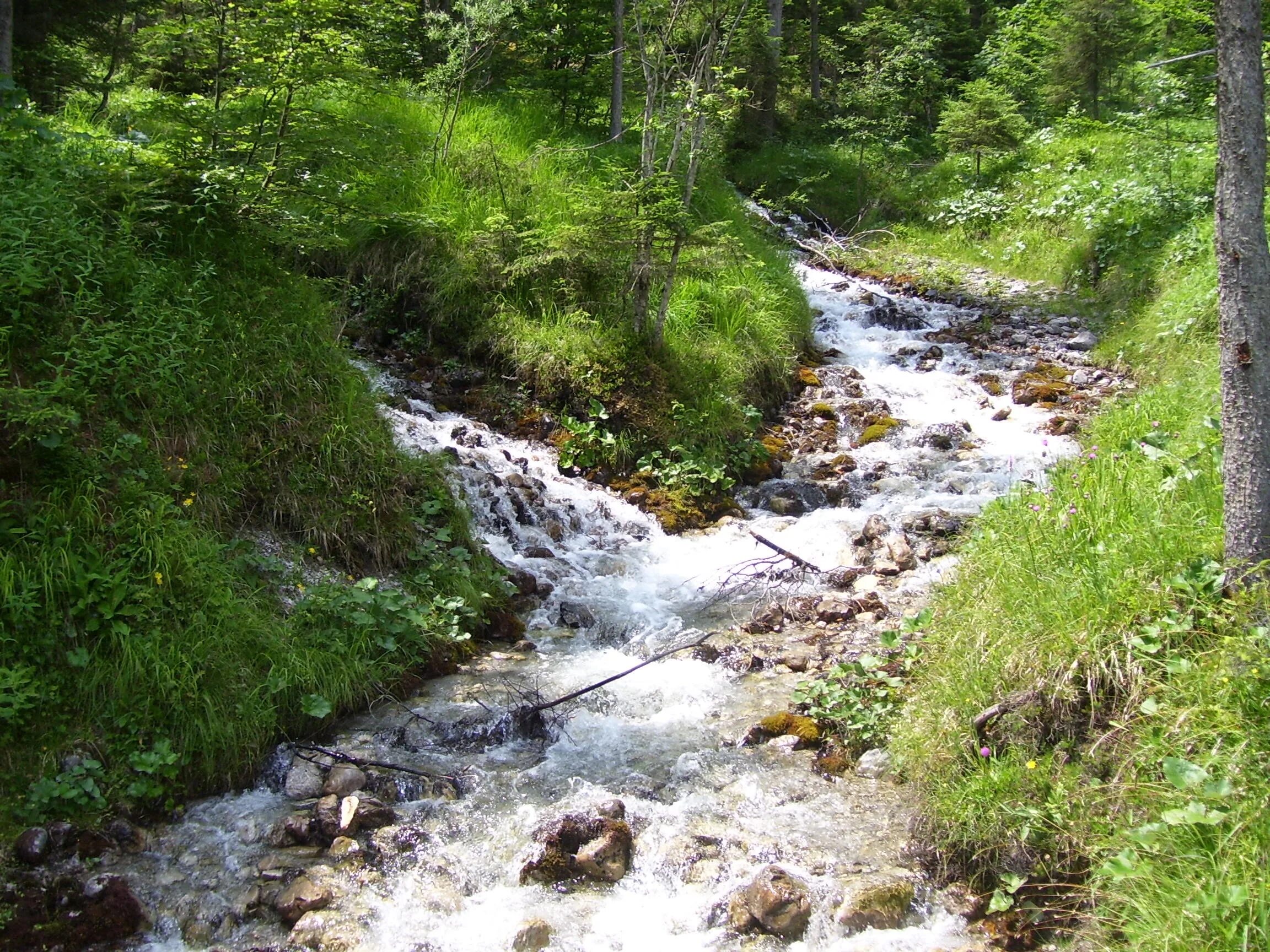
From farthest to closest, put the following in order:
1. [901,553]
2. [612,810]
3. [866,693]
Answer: [901,553], [866,693], [612,810]

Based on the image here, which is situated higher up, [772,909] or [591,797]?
[772,909]

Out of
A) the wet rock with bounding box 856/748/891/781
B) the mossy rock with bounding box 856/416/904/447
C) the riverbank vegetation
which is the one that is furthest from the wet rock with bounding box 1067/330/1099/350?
the wet rock with bounding box 856/748/891/781

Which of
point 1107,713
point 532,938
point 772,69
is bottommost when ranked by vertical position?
point 532,938

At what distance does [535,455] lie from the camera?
9398 millimetres

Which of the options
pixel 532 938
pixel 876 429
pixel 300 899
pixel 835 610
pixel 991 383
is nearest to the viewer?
pixel 532 938

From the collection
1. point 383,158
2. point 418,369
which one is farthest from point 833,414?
point 383,158

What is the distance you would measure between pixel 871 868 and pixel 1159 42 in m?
19.9

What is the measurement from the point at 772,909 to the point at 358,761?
2367mm

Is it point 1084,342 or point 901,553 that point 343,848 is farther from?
point 1084,342

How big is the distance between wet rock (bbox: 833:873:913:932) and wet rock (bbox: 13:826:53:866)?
348 centimetres

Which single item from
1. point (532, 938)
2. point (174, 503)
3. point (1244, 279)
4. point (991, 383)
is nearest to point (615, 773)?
point (532, 938)

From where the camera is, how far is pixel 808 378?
1211 cm

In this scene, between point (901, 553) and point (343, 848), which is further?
point (901, 553)

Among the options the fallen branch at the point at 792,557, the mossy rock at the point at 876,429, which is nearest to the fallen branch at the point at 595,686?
the fallen branch at the point at 792,557
